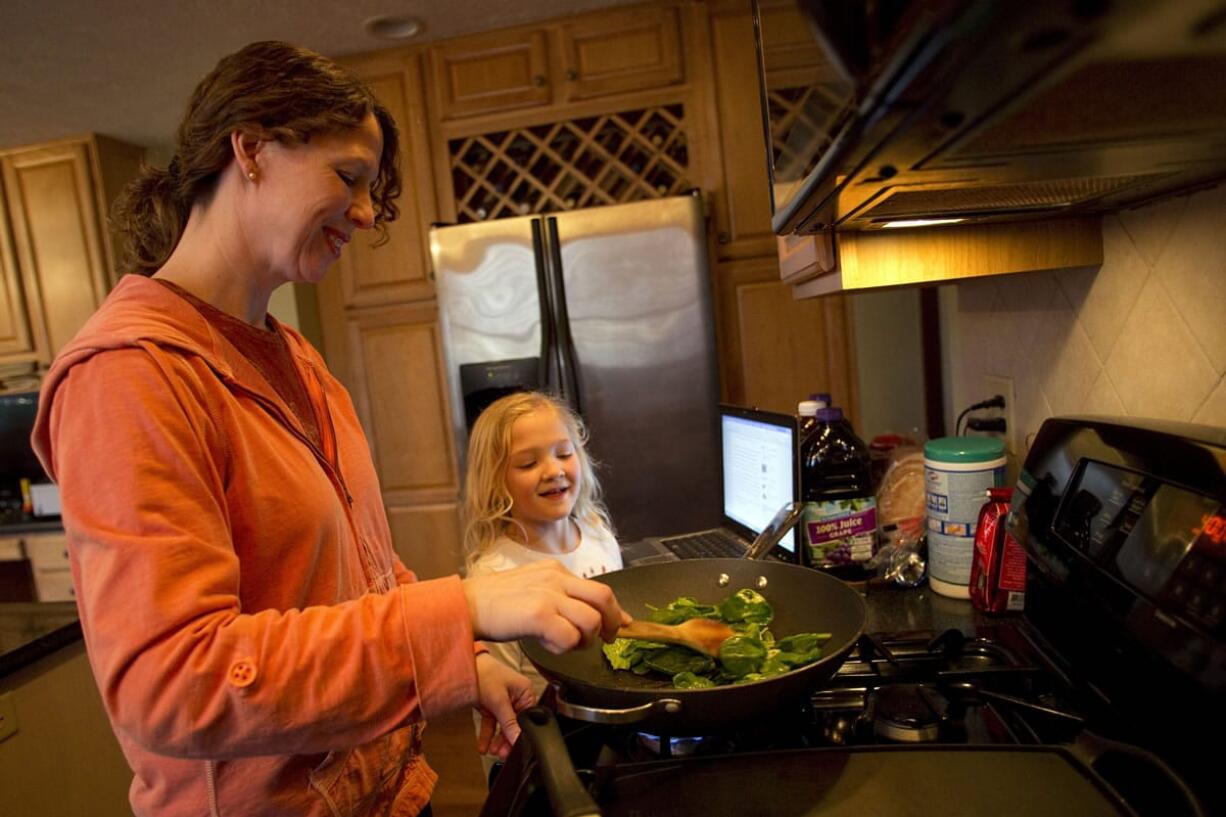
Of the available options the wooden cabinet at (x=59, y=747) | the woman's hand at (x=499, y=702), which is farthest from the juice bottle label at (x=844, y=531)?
the wooden cabinet at (x=59, y=747)

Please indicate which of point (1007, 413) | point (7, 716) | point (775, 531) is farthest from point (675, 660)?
point (7, 716)

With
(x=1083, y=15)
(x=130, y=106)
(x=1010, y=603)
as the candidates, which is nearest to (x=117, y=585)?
(x=1083, y=15)

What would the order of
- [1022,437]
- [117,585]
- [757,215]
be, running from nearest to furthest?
[117,585], [1022,437], [757,215]

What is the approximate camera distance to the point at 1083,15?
280 mm

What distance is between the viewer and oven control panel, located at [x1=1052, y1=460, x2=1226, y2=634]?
528mm

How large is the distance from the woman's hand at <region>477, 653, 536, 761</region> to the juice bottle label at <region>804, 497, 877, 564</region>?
56cm

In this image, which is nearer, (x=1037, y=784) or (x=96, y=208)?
(x=1037, y=784)

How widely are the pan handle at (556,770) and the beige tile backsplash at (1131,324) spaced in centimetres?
72

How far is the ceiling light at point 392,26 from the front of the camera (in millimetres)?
2205

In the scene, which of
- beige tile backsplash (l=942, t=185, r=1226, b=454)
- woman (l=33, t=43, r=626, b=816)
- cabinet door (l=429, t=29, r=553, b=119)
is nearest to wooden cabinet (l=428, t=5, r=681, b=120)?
cabinet door (l=429, t=29, r=553, b=119)

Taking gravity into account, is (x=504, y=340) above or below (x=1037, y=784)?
above

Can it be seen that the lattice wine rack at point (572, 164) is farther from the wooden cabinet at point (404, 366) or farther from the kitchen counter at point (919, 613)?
the kitchen counter at point (919, 613)

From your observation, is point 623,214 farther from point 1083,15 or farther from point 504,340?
point 1083,15

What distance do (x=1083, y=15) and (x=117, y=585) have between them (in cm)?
65
